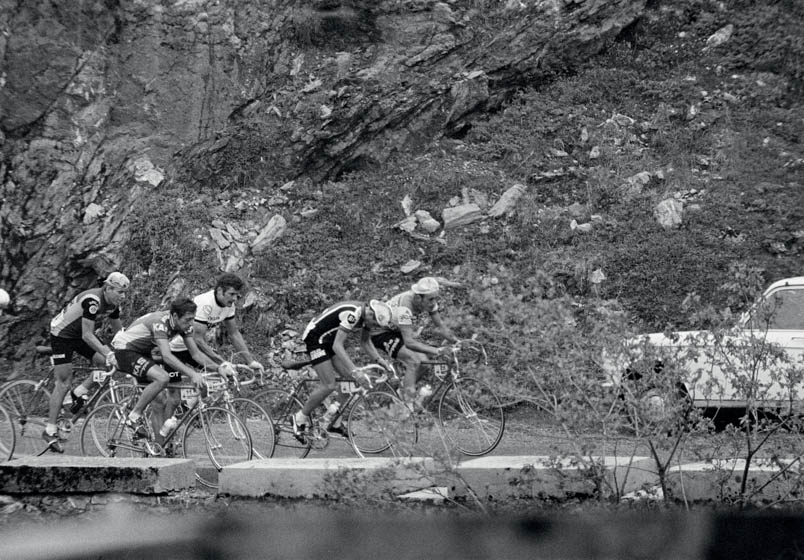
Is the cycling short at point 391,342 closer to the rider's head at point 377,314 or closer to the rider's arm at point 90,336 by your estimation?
the rider's head at point 377,314

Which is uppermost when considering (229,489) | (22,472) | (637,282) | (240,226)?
(22,472)

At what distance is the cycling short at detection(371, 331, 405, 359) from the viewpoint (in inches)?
393

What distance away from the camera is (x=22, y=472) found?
606 centimetres

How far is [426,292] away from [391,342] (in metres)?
0.83

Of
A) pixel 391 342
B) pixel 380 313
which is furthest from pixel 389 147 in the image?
pixel 380 313

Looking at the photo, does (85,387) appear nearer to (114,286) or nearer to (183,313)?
(114,286)

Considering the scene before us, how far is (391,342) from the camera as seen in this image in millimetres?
10016

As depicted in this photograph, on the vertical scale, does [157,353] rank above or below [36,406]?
above

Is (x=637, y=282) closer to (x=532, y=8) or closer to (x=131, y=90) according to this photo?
(x=532, y=8)

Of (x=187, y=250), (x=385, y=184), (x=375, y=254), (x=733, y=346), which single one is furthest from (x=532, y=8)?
(x=733, y=346)

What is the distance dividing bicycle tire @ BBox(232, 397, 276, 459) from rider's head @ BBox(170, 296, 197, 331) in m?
0.85

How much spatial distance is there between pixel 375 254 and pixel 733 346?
1049 centimetres

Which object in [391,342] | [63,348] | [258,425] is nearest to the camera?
[258,425]

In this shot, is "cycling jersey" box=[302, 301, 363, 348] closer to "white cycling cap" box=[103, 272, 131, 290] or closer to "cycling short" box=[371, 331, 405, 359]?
"cycling short" box=[371, 331, 405, 359]
